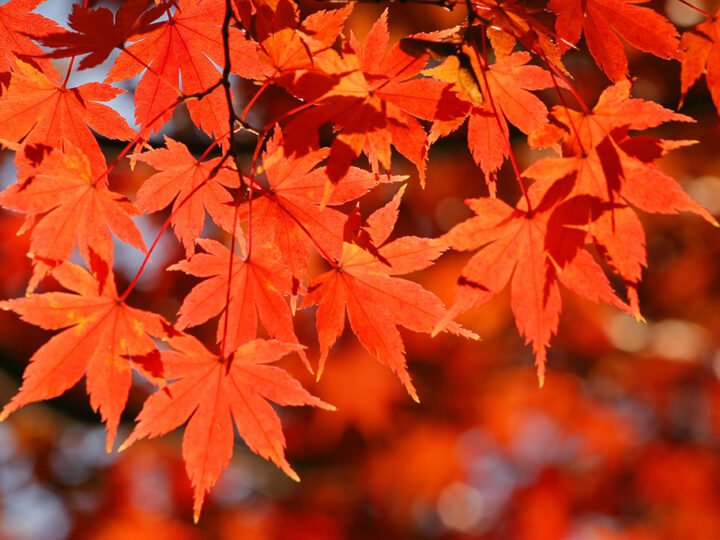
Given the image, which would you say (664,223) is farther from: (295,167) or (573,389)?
(295,167)

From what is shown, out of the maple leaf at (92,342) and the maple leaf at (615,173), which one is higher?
the maple leaf at (615,173)

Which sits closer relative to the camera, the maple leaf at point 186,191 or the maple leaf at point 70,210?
Result: the maple leaf at point 70,210

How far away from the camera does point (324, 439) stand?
17.4ft

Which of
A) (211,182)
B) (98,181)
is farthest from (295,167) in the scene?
(98,181)

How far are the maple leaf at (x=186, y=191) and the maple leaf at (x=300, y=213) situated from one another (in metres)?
0.07

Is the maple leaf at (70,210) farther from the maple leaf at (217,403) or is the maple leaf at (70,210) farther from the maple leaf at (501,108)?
the maple leaf at (501,108)

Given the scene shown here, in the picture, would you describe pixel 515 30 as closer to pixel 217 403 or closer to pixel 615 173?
pixel 615 173

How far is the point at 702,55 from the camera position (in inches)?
40.4

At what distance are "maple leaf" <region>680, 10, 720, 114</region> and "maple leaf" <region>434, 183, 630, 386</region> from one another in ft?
0.99

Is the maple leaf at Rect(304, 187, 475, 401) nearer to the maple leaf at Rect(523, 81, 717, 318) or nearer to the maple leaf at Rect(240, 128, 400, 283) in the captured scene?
the maple leaf at Rect(240, 128, 400, 283)

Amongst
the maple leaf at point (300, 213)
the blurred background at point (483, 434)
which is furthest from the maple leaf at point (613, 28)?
the blurred background at point (483, 434)

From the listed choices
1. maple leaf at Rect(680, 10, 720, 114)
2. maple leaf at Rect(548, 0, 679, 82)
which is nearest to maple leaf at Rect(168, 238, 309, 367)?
maple leaf at Rect(548, 0, 679, 82)

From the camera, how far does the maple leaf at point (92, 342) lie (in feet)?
3.08

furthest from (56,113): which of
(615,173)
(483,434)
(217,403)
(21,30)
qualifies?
(483,434)
